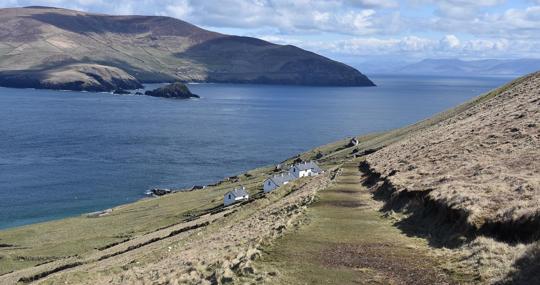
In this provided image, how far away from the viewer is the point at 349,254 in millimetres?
20953

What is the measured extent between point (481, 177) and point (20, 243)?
148ft

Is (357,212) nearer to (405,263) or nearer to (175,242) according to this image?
(405,263)

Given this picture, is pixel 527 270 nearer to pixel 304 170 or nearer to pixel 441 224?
pixel 441 224

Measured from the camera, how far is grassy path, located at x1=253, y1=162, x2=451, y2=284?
18078 mm

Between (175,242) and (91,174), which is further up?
(175,242)

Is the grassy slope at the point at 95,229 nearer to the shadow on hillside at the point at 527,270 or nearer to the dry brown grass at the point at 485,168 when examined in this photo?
the dry brown grass at the point at 485,168

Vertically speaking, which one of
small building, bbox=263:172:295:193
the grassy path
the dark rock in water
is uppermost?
the grassy path

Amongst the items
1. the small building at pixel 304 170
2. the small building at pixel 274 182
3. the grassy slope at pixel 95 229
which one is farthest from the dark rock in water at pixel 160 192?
the small building at pixel 274 182

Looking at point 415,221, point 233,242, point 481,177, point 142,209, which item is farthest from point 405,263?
point 142,209

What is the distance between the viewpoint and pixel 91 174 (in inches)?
4126

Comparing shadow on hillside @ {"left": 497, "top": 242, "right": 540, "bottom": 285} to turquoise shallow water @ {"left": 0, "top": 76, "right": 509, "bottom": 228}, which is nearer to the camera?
shadow on hillside @ {"left": 497, "top": 242, "right": 540, "bottom": 285}

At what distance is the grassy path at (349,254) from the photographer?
18078 millimetres

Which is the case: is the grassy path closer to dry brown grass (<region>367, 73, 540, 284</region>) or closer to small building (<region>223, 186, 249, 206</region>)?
dry brown grass (<region>367, 73, 540, 284</region>)

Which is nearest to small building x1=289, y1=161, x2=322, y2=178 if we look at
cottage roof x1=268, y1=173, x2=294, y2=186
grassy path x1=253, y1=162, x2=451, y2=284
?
cottage roof x1=268, y1=173, x2=294, y2=186
